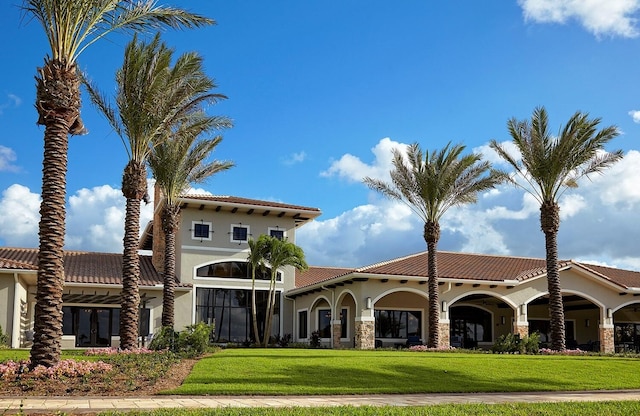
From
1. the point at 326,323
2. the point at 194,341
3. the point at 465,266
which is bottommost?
the point at 194,341

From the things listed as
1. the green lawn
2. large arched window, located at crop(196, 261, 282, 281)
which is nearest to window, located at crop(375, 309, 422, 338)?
large arched window, located at crop(196, 261, 282, 281)

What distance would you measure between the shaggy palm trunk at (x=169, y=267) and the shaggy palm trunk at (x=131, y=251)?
188 inches

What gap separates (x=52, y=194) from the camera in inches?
612

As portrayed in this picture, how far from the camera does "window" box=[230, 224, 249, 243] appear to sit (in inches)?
1471

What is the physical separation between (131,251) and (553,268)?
1854 cm

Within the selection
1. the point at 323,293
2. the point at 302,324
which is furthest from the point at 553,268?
the point at 302,324

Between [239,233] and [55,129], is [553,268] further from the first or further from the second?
[55,129]

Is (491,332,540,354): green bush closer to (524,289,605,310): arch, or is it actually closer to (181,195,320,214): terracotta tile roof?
(524,289,605,310): arch

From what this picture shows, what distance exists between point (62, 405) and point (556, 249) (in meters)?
24.3

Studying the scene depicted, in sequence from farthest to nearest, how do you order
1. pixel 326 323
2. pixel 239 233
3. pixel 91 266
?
pixel 239 233, pixel 326 323, pixel 91 266

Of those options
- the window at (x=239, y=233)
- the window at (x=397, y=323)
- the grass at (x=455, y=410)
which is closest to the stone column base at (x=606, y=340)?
the window at (x=397, y=323)

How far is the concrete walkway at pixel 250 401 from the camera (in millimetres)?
11273

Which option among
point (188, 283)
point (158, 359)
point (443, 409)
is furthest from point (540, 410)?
point (188, 283)

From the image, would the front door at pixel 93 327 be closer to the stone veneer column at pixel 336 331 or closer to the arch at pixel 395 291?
the stone veneer column at pixel 336 331
